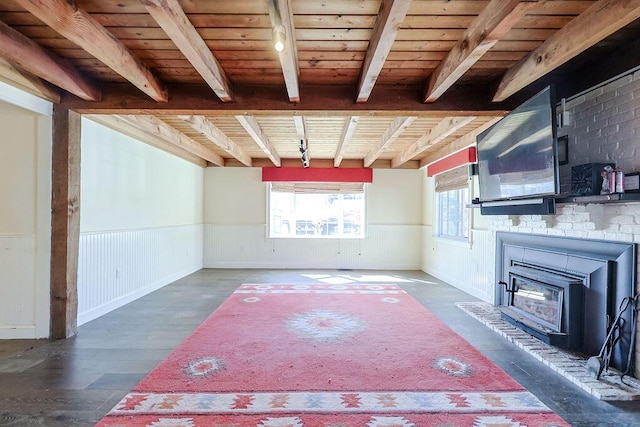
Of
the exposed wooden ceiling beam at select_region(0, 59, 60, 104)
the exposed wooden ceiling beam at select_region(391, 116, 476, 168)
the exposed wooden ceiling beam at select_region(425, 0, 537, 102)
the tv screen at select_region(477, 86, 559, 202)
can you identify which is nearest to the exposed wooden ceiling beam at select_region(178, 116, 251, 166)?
the exposed wooden ceiling beam at select_region(0, 59, 60, 104)

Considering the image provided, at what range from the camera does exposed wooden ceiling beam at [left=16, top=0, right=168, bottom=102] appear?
1968 millimetres

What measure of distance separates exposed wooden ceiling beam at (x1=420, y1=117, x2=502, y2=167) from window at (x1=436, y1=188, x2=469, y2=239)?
672 mm

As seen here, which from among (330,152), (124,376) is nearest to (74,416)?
(124,376)

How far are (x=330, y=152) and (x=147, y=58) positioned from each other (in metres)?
4.34

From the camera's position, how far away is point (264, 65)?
9.70 feet

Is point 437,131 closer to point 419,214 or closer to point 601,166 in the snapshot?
point 601,166

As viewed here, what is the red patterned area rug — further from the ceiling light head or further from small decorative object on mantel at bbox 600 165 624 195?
the ceiling light head

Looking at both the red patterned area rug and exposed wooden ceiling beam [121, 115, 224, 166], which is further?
exposed wooden ceiling beam [121, 115, 224, 166]

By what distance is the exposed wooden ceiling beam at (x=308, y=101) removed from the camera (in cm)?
335

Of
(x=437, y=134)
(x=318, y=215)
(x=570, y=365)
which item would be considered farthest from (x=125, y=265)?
(x=570, y=365)

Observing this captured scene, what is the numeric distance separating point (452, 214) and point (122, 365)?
5461mm

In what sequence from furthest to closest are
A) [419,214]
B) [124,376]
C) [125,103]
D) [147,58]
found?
[419,214]
[125,103]
[147,58]
[124,376]

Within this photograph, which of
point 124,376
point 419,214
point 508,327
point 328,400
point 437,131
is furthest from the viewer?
point 419,214

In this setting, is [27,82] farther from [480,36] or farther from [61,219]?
[480,36]
